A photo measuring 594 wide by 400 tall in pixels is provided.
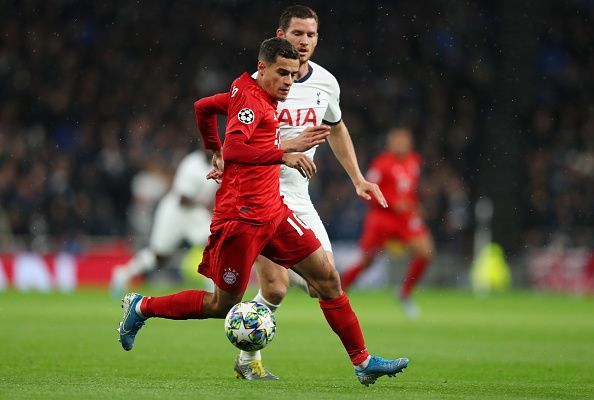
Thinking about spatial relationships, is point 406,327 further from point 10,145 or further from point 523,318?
point 10,145

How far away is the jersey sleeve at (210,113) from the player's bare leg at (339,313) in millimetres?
1034

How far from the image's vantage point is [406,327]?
42.9 feet

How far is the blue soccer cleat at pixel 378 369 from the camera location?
7113mm

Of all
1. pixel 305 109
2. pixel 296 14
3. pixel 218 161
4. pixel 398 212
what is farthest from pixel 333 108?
pixel 398 212

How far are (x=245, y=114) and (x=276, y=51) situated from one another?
434mm

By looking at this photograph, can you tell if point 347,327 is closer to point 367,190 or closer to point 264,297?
point 264,297

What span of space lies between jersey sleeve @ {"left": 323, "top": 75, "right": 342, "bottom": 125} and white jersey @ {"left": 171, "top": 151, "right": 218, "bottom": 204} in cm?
707

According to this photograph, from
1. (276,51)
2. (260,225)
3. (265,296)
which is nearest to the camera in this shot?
(276,51)

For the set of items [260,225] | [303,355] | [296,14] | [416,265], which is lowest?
[303,355]

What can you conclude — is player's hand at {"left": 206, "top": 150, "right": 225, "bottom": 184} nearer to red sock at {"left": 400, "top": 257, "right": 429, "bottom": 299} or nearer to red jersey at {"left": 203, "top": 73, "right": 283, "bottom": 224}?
red jersey at {"left": 203, "top": 73, "right": 283, "bottom": 224}

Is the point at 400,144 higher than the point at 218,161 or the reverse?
higher

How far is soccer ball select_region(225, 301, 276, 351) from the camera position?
700 centimetres

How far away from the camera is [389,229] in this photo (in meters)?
16.1

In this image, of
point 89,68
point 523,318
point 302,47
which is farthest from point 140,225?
point 302,47
